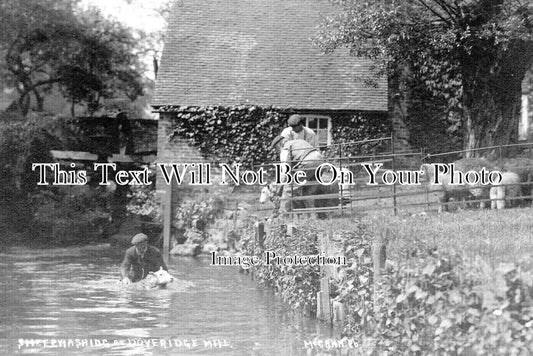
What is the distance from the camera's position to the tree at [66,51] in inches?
1310

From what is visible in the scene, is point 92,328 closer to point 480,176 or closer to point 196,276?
point 196,276

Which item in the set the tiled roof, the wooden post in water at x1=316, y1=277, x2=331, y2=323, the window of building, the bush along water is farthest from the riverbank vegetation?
the window of building

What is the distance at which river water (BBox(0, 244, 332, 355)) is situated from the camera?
10.5 metres

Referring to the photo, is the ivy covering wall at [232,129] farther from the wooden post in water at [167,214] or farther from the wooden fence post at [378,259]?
the wooden fence post at [378,259]

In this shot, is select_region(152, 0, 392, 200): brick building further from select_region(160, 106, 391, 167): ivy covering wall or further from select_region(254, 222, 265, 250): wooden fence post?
select_region(254, 222, 265, 250): wooden fence post

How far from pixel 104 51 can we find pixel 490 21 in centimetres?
2124

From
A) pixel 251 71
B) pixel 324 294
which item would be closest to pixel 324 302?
pixel 324 294

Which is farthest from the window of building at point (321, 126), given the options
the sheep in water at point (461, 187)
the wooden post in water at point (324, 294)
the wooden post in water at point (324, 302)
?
the wooden post in water at point (324, 302)

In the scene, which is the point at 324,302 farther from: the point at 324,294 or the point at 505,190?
the point at 505,190

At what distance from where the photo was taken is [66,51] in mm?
34844

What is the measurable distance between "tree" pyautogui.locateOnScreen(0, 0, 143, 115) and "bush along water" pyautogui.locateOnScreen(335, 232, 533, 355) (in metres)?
27.4

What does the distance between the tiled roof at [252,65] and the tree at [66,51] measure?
27.0 feet

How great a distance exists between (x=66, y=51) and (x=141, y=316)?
23.8 meters

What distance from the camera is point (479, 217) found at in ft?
44.0
